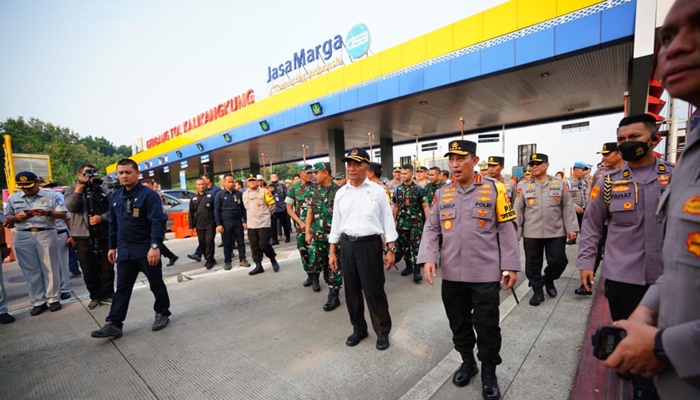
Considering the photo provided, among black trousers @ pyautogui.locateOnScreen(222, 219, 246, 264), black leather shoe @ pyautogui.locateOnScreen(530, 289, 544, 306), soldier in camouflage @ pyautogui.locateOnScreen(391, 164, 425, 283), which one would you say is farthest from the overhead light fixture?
black leather shoe @ pyautogui.locateOnScreen(530, 289, 544, 306)

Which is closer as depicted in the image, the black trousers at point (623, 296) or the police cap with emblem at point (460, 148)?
the black trousers at point (623, 296)

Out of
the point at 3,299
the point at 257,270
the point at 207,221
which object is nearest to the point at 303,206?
the point at 257,270

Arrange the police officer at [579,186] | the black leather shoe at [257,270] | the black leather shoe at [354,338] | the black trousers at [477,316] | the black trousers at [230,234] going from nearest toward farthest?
the black trousers at [477,316]
the black leather shoe at [354,338]
the black leather shoe at [257,270]
the black trousers at [230,234]
the police officer at [579,186]

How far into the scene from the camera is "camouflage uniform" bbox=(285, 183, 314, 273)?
4973mm

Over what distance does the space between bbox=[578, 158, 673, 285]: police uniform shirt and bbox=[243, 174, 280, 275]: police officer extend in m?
4.91

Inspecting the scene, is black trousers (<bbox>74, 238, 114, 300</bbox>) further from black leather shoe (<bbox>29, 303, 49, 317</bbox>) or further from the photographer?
black leather shoe (<bbox>29, 303, 49, 317</bbox>)

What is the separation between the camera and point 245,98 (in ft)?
64.3

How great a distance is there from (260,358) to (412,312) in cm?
188

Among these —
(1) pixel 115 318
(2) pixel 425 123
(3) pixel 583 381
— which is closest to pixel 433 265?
(3) pixel 583 381

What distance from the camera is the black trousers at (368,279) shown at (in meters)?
3.03

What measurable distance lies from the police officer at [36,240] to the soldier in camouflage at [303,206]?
3.54 metres

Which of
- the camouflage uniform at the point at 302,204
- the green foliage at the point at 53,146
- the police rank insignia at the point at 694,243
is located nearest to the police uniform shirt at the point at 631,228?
the police rank insignia at the point at 694,243

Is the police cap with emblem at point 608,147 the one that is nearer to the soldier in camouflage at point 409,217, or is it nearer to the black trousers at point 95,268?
the soldier in camouflage at point 409,217

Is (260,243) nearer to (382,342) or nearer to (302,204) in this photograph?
(302,204)
